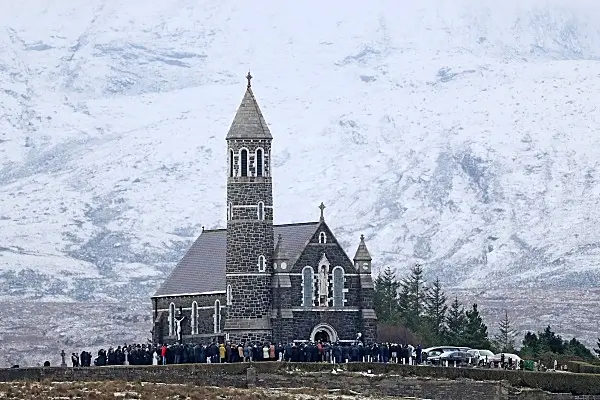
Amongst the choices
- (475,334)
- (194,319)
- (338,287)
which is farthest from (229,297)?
(475,334)

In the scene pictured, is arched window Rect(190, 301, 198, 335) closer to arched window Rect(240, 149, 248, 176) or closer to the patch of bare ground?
arched window Rect(240, 149, 248, 176)

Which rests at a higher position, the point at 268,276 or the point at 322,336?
the point at 268,276

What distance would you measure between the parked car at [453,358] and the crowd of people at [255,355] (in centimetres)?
102

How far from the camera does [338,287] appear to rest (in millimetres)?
140000

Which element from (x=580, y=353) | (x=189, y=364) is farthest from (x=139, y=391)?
(x=580, y=353)

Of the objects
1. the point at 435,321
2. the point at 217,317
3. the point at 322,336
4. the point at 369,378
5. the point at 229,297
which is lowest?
the point at 369,378

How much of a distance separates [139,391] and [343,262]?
42806 mm

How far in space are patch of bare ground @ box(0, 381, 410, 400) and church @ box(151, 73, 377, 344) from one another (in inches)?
1170

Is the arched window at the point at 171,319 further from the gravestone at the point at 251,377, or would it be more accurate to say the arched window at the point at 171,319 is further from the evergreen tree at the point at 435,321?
the gravestone at the point at 251,377

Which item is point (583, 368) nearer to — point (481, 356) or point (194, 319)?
point (481, 356)

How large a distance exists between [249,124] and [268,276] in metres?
9.05

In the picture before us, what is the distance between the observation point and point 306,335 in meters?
138

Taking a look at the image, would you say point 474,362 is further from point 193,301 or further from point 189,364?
point 193,301

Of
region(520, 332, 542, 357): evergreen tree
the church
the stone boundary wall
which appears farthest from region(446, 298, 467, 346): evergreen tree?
the stone boundary wall
